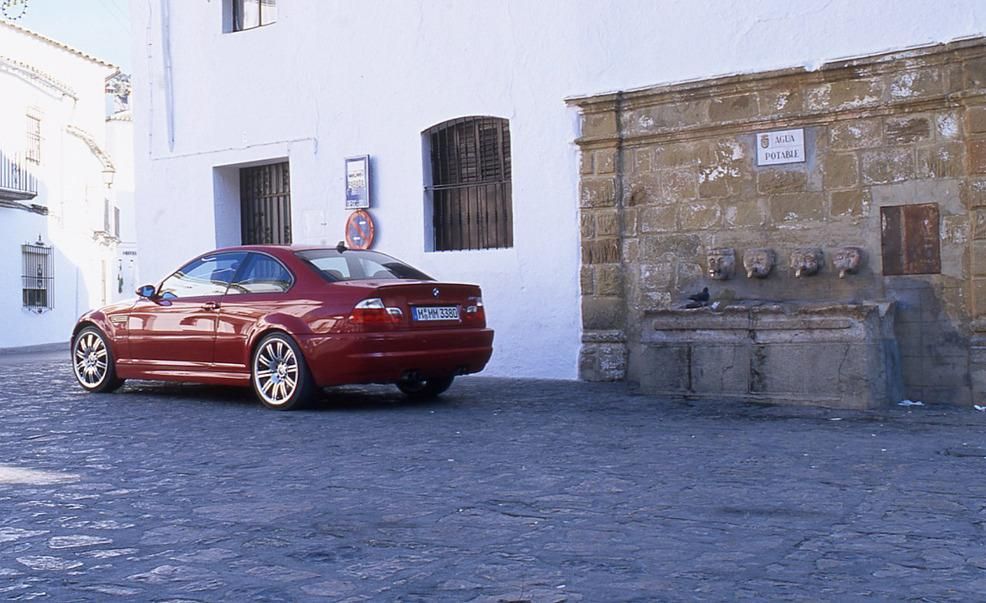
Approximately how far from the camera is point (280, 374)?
9.40m

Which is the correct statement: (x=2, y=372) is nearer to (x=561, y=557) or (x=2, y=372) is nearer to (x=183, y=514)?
(x=183, y=514)

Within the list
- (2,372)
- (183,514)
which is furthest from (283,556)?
(2,372)

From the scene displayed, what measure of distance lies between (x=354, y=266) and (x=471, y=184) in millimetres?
3475

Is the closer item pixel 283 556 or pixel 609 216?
pixel 283 556

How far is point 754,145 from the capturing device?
10844mm

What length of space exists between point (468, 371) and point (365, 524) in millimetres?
4801

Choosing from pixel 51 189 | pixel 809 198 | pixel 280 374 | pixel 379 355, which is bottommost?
pixel 280 374

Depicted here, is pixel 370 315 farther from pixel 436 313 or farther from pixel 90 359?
pixel 90 359

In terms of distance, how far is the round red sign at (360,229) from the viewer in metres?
13.7

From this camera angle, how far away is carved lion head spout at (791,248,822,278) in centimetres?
1041

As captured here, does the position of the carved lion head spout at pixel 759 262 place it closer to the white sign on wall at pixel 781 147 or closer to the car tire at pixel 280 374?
the white sign on wall at pixel 781 147

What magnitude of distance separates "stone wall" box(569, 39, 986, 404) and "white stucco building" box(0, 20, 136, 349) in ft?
66.9

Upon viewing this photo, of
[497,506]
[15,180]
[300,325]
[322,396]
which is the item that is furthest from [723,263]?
[15,180]

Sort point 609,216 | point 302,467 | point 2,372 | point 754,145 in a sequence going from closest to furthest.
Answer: point 302,467
point 754,145
point 609,216
point 2,372
